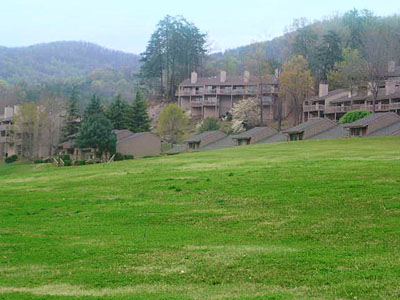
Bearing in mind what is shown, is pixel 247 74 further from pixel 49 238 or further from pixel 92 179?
pixel 49 238

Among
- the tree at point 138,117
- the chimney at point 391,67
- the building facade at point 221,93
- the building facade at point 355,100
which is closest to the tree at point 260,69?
the building facade at point 221,93

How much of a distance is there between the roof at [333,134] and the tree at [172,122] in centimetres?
2756

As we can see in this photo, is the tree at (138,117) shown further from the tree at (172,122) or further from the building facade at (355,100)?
the building facade at (355,100)

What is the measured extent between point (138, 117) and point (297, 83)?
88.2ft

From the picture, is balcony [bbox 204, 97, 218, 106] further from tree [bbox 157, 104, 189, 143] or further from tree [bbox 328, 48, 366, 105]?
tree [bbox 328, 48, 366, 105]

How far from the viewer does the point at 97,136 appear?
7219 cm

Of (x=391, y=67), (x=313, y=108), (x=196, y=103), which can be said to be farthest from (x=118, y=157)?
(x=391, y=67)

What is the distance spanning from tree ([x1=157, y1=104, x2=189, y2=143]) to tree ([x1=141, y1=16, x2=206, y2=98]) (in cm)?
3170

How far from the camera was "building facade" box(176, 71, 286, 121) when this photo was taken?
339 ft

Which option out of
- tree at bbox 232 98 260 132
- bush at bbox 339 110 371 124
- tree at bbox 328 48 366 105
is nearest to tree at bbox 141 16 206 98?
tree at bbox 232 98 260 132

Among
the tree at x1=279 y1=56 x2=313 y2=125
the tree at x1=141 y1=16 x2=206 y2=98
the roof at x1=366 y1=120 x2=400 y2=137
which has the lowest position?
the roof at x1=366 y1=120 x2=400 y2=137

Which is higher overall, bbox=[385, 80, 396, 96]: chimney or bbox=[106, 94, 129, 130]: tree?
bbox=[385, 80, 396, 96]: chimney

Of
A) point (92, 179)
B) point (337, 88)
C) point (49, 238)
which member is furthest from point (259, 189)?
point (337, 88)

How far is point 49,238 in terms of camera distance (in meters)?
16.9
